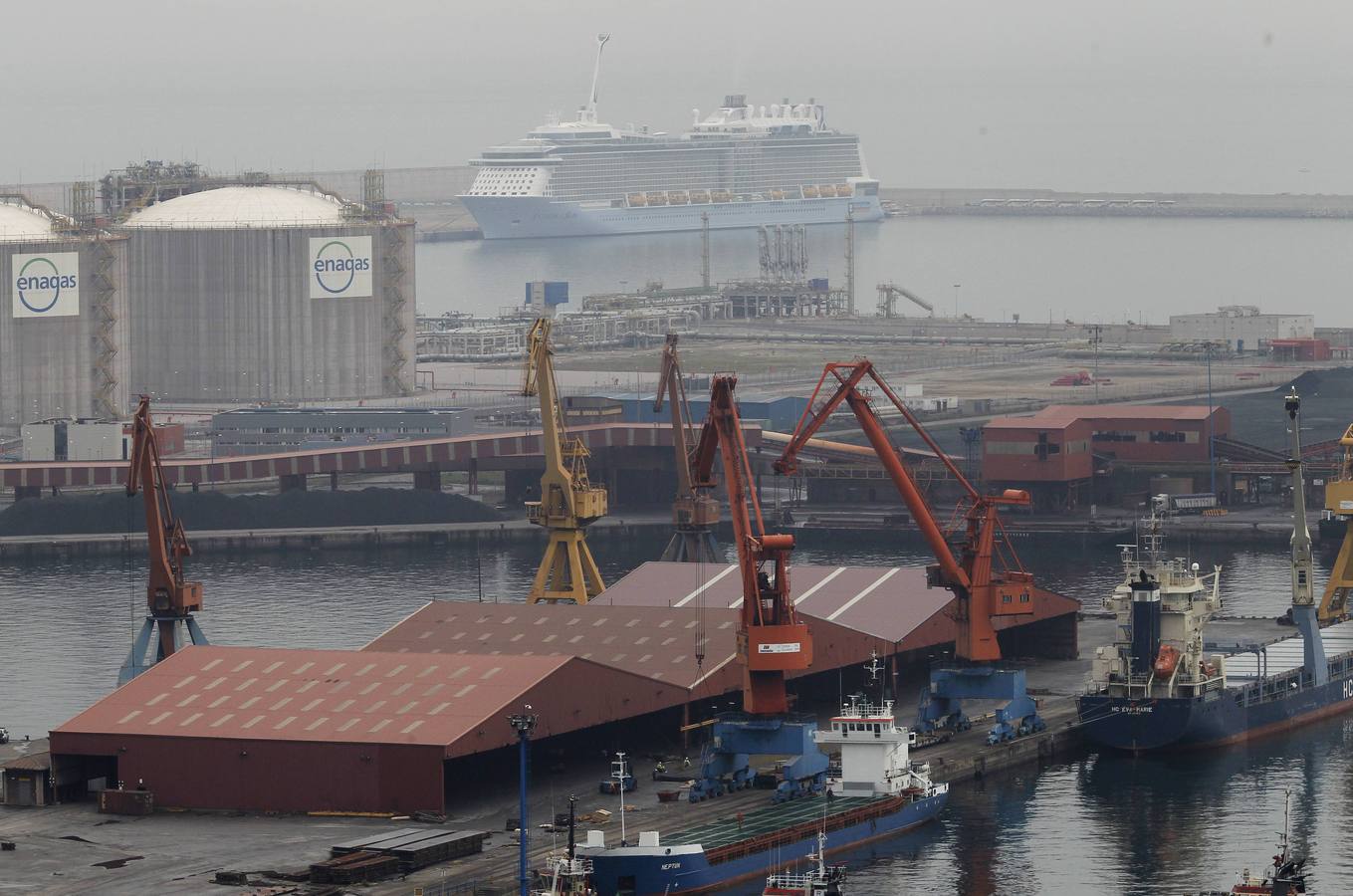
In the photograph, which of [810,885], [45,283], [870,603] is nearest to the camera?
[810,885]

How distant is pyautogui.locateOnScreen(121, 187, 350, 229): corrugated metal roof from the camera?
149750 millimetres

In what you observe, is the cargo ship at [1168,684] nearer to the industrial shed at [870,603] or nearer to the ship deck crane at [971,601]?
the ship deck crane at [971,601]

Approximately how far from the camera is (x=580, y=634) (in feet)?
238

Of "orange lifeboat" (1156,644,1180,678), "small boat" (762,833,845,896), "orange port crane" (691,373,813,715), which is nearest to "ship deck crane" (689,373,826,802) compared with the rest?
"orange port crane" (691,373,813,715)

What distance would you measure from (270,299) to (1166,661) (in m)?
84.2

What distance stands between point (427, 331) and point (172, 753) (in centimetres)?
13723

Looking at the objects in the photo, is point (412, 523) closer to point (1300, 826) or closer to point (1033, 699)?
point (1033, 699)

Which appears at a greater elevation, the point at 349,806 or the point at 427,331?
the point at 427,331

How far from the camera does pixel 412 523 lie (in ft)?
389

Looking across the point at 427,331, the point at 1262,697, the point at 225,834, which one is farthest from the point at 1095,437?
the point at 427,331

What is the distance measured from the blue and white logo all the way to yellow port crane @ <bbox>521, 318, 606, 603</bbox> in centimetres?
6051

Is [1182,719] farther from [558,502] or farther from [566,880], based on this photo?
[566,880]

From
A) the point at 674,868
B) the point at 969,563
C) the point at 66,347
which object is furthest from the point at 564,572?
the point at 66,347

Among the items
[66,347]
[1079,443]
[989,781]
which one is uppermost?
[66,347]
